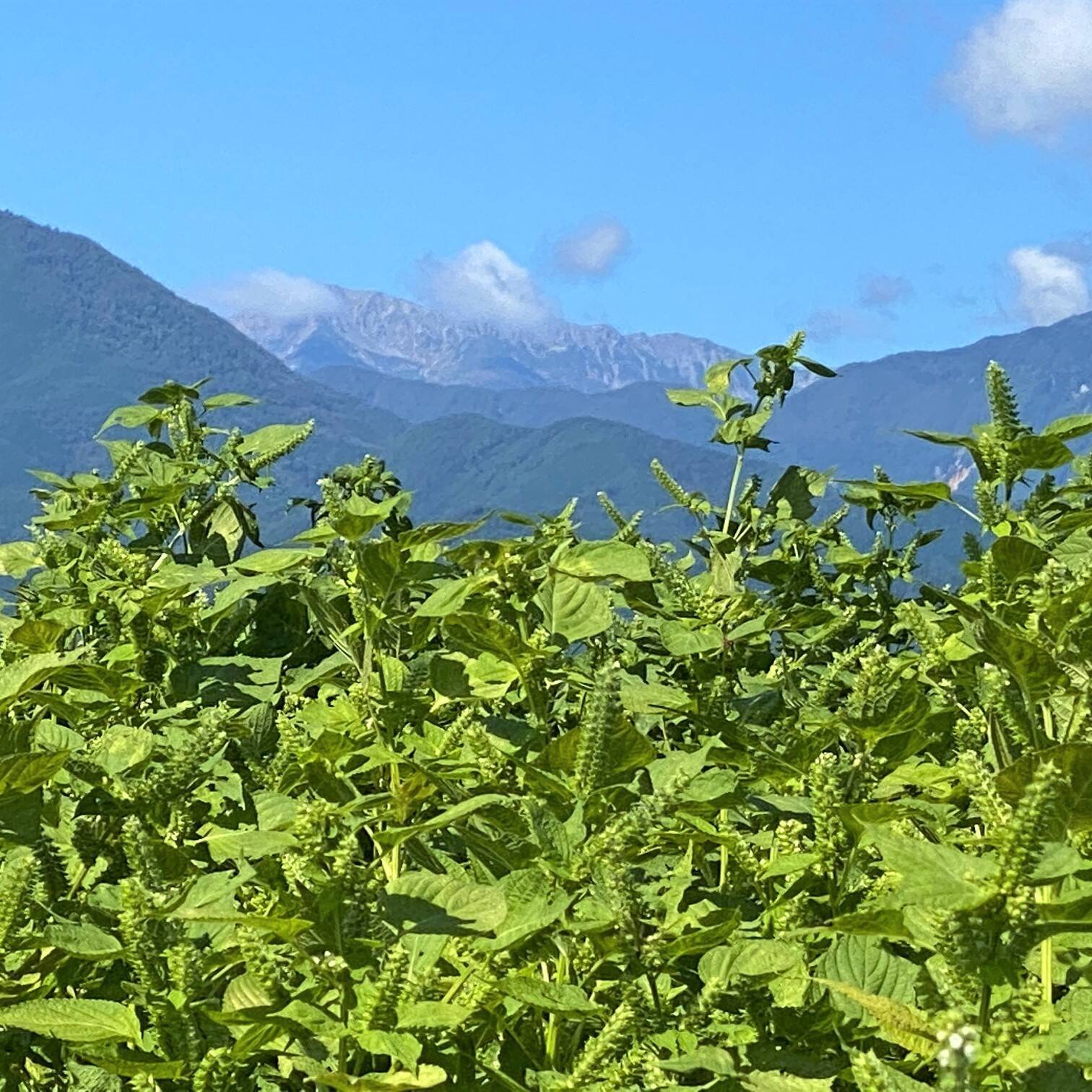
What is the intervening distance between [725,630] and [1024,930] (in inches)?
51.4

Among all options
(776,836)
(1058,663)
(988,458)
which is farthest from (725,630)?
(1058,663)

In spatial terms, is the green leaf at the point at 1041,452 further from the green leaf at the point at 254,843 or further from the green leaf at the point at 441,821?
the green leaf at the point at 254,843

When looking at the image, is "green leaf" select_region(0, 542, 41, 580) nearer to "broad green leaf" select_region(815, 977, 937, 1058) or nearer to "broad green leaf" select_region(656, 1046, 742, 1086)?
"broad green leaf" select_region(656, 1046, 742, 1086)

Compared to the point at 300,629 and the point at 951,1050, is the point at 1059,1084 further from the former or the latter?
the point at 300,629

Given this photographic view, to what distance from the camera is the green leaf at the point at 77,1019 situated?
4.40 feet

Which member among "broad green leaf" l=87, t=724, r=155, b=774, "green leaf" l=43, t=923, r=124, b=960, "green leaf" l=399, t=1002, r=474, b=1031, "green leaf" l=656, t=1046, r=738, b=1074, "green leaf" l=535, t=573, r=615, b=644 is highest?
"green leaf" l=535, t=573, r=615, b=644

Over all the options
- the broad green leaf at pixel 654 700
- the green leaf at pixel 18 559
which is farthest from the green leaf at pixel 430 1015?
the green leaf at pixel 18 559

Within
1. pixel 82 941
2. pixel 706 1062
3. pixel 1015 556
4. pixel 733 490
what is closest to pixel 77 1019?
pixel 82 941

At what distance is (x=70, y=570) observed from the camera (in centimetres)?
311

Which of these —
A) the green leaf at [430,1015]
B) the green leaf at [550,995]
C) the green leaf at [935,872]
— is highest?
the green leaf at [935,872]

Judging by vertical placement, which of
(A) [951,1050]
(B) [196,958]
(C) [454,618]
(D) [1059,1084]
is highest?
(C) [454,618]

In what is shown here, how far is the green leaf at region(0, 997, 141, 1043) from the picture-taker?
1342 mm

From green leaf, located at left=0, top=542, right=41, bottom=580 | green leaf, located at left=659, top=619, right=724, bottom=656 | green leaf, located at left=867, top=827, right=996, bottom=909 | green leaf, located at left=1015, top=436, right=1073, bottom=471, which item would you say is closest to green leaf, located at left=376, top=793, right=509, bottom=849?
green leaf, located at left=867, top=827, right=996, bottom=909

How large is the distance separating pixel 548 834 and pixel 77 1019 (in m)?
0.49
